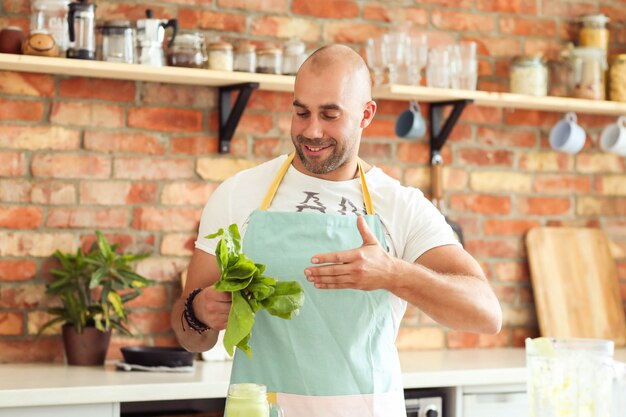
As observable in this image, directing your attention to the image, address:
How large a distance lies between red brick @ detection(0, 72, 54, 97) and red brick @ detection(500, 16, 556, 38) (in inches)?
69.5

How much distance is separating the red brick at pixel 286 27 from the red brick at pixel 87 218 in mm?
802

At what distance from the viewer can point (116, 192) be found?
132 inches

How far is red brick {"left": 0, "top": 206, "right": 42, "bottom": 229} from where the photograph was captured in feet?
10.6

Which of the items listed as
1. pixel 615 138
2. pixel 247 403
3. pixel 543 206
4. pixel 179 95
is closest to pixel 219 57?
→ pixel 179 95

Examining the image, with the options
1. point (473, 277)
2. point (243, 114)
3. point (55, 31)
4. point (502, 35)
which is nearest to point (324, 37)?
point (243, 114)

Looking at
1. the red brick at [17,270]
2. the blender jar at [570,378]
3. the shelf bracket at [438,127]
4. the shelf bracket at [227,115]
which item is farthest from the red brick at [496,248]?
the blender jar at [570,378]

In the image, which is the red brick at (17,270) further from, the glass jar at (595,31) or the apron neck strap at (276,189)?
the glass jar at (595,31)

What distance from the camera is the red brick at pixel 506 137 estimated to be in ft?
12.9

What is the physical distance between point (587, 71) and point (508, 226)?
26.0 inches

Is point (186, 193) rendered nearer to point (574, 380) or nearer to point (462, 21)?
point (462, 21)

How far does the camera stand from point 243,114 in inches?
139

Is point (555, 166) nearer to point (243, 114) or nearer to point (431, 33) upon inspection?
point (431, 33)

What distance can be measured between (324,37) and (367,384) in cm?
176

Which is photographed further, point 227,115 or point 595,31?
point 595,31
